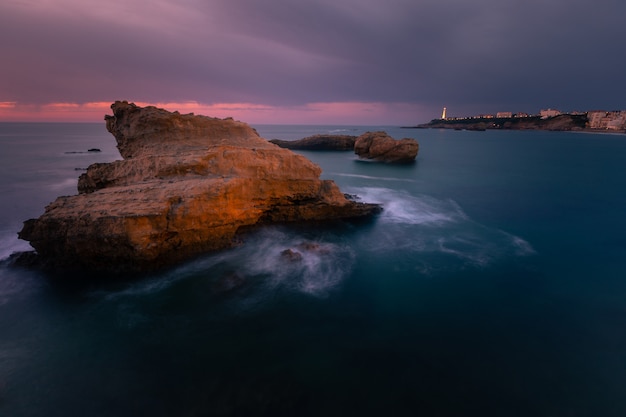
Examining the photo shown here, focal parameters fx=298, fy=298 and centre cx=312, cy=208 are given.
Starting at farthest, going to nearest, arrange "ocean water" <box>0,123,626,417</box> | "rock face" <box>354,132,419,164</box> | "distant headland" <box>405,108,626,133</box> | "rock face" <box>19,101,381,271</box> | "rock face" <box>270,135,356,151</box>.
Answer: "distant headland" <box>405,108,626,133</box> → "rock face" <box>270,135,356,151</box> → "rock face" <box>354,132,419,164</box> → "rock face" <box>19,101,381,271</box> → "ocean water" <box>0,123,626,417</box>

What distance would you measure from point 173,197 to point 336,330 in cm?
800

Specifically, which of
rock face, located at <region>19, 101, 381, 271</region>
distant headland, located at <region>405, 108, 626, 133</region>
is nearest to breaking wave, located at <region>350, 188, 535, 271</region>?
rock face, located at <region>19, 101, 381, 271</region>

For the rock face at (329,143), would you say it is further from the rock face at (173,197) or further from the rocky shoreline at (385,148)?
the rock face at (173,197)

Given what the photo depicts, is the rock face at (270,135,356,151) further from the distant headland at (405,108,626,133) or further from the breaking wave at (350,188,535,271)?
the distant headland at (405,108,626,133)

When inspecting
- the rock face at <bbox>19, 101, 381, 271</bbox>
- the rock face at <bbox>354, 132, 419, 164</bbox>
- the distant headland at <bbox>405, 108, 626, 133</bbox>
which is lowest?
the rock face at <bbox>19, 101, 381, 271</bbox>

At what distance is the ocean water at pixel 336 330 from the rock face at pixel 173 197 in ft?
3.58

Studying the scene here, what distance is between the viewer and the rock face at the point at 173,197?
36.6 feet

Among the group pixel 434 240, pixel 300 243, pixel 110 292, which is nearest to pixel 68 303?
pixel 110 292

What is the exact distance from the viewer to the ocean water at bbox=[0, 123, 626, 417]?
7.21 metres

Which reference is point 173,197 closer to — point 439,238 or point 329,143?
point 439,238

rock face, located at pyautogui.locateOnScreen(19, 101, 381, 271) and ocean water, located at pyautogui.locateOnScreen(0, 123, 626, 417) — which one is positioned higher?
rock face, located at pyautogui.locateOnScreen(19, 101, 381, 271)

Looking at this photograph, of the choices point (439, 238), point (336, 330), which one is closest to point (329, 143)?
point (439, 238)

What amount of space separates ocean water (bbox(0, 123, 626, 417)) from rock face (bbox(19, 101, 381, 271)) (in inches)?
43.0

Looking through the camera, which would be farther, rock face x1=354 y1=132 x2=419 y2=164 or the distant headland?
the distant headland
